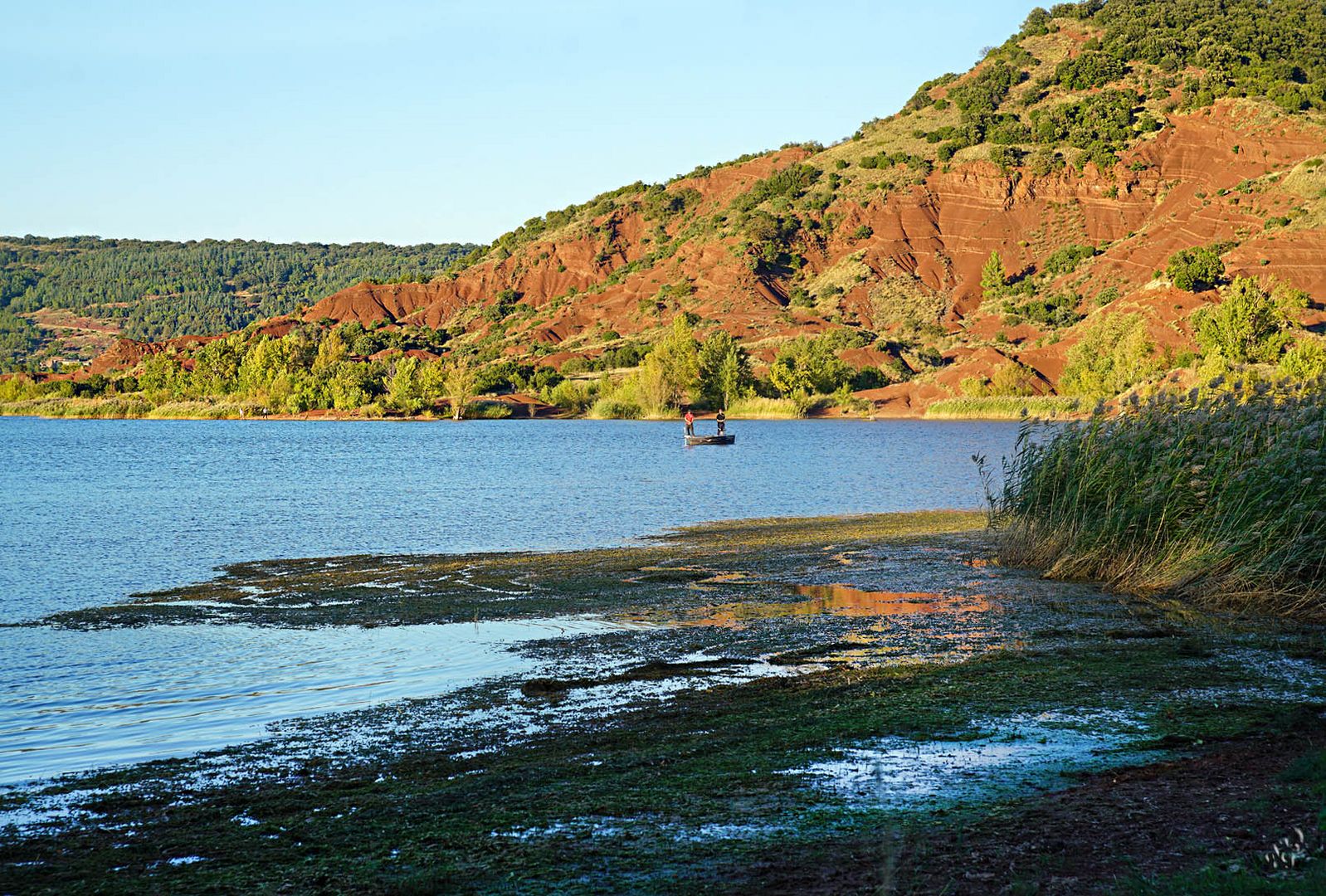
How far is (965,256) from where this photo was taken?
148 metres

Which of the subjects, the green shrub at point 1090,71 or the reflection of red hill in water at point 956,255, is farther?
the green shrub at point 1090,71

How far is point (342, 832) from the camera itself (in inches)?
259

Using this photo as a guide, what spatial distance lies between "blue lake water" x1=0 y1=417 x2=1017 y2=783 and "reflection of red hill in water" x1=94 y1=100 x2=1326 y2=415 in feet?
146

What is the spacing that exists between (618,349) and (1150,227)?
6009 cm

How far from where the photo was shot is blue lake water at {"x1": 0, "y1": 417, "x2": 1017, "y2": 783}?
10594 millimetres

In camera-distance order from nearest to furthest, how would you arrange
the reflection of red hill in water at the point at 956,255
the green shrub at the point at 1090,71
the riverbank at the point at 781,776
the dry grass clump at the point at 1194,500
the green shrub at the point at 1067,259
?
the riverbank at the point at 781,776 → the dry grass clump at the point at 1194,500 → the reflection of red hill in water at the point at 956,255 → the green shrub at the point at 1067,259 → the green shrub at the point at 1090,71

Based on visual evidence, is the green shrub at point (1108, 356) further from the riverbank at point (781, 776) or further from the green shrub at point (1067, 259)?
the riverbank at point (781, 776)

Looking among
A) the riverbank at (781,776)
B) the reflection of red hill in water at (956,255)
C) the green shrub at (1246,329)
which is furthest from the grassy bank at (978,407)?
the riverbank at (781,776)

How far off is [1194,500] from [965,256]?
138 m

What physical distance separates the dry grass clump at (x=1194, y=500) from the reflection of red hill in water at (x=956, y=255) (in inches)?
3475

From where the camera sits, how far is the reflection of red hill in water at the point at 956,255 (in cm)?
11169

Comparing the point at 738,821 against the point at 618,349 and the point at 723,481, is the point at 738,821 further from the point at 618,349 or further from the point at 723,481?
the point at 618,349

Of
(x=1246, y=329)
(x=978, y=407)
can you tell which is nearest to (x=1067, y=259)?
(x=978, y=407)

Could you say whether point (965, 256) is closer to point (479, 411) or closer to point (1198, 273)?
point (1198, 273)
